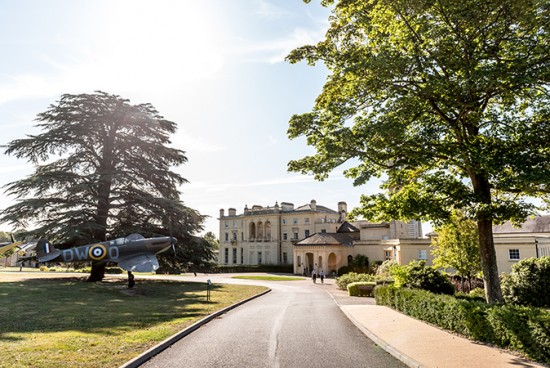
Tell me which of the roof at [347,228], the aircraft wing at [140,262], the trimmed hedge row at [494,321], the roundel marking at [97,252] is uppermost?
the roof at [347,228]

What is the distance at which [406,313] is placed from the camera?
18078 millimetres

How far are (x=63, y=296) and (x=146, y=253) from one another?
692 cm

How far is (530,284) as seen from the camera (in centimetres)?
2023

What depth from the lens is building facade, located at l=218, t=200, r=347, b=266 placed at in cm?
7738

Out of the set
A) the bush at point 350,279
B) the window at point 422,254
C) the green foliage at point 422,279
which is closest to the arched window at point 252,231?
the window at point 422,254

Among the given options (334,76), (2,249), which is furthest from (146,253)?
(334,76)

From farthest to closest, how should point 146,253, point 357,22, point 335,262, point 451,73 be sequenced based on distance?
point 335,262 → point 146,253 → point 357,22 → point 451,73

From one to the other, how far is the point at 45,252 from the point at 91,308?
1325 centimetres

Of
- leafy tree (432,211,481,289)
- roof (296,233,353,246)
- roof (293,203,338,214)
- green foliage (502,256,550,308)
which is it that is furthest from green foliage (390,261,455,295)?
roof (293,203,338,214)

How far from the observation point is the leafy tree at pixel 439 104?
12.6 metres

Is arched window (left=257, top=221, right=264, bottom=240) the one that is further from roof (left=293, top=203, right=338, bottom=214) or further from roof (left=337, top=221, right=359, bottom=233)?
roof (left=337, top=221, right=359, bottom=233)

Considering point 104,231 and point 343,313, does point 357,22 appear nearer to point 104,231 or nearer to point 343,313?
point 343,313

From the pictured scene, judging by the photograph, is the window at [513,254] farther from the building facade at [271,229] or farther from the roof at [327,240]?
the building facade at [271,229]

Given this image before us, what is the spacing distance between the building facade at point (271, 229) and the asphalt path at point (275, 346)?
59713 millimetres
